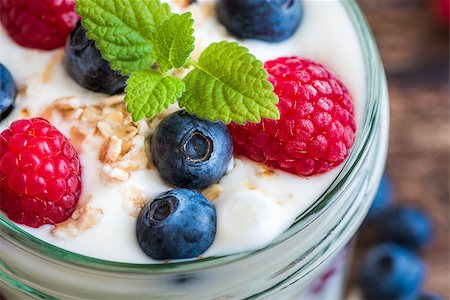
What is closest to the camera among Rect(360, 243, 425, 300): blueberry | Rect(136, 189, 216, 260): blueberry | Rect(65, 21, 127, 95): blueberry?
Rect(136, 189, 216, 260): blueberry

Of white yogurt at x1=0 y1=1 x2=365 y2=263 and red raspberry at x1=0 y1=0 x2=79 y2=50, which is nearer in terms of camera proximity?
white yogurt at x1=0 y1=1 x2=365 y2=263

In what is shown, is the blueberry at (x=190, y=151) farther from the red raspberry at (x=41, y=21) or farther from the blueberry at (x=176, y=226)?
the red raspberry at (x=41, y=21)

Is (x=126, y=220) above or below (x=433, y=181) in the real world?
above

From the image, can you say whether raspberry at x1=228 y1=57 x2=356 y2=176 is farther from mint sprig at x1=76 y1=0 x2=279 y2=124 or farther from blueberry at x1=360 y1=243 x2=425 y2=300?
blueberry at x1=360 y1=243 x2=425 y2=300

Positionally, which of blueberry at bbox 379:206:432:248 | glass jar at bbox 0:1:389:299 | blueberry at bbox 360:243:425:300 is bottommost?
blueberry at bbox 360:243:425:300

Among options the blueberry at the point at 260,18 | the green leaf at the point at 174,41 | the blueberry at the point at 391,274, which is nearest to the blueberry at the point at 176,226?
the green leaf at the point at 174,41

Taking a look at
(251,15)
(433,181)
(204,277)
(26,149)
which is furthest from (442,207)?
(26,149)

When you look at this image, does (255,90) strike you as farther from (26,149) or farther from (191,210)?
(26,149)

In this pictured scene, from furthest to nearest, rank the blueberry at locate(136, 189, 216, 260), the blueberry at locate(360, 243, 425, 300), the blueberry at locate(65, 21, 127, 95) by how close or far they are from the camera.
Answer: the blueberry at locate(360, 243, 425, 300) → the blueberry at locate(65, 21, 127, 95) → the blueberry at locate(136, 189, 216, 260)

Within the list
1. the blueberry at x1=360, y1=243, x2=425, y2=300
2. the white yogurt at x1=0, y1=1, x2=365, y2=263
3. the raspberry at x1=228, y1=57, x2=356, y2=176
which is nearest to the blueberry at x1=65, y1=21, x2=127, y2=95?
the white yogurt at x1=0, y1=1, x2=365, y2=263
